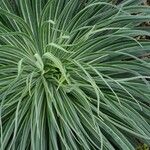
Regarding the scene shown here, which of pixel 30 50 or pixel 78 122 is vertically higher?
pixel 30 50

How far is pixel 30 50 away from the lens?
1805 millimetres

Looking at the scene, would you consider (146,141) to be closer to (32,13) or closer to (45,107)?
(45,107)

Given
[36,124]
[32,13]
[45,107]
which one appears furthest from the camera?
[32,13]

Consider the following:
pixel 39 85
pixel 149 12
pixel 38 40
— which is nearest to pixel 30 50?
pixel 38 40

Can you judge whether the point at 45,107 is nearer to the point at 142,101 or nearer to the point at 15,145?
the point at 15,145

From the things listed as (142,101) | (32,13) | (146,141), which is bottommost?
(146,141)

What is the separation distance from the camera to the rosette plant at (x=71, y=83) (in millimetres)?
1648

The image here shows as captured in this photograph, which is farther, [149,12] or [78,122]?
[149,12]

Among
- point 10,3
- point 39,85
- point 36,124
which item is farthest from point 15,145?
point 10,3

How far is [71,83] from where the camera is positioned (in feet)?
5.61

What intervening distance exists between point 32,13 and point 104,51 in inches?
15.9

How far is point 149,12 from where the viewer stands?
5.81 ft

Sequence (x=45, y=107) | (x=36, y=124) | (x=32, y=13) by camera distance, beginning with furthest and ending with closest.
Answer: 1. (x=32, y=13)
2. (x=45, y=107)
3. (x=36, y=124)

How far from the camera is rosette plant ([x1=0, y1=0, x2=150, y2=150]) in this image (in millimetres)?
1648
